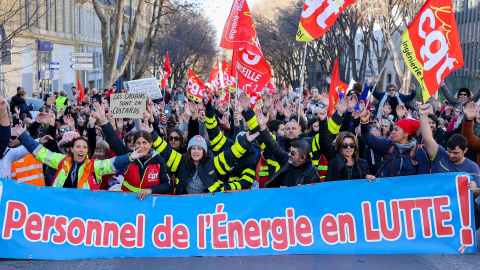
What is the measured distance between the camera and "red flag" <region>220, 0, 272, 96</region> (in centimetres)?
1145

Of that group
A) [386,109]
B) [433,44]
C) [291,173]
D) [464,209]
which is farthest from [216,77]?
[464,209]

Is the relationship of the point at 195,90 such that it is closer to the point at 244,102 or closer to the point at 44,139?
the point at 44,139

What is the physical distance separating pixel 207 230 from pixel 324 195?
115 cm

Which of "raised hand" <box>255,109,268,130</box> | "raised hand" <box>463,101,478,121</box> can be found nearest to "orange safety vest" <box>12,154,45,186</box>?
"raised hand" <box>255,109,268,130</box>

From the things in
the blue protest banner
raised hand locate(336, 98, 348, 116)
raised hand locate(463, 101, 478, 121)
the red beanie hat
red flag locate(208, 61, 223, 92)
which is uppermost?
raised hand locate(463, 101, 478, 121)

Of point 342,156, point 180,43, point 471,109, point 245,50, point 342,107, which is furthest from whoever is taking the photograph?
point 180,43

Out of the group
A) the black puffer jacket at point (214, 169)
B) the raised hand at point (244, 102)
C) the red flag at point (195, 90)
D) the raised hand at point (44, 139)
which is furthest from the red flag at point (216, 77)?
the black puffer jacket at point (214, 169)

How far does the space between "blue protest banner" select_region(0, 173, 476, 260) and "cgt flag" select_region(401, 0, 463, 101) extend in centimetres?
177

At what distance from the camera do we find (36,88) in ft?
102

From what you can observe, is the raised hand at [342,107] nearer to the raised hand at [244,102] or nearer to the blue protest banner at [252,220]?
the raised hand at [244,102]

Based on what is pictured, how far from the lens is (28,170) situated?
7.28 m

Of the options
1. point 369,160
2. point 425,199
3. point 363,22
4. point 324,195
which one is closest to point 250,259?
point 324,195

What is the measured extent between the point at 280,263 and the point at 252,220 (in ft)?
1.81

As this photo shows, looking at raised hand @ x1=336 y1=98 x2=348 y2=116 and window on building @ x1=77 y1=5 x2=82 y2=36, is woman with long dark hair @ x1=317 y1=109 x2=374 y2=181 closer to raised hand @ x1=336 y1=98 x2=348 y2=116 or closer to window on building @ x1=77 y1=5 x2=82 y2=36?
raised hand @ x1=336 y1=98 x2=348 y2=116
